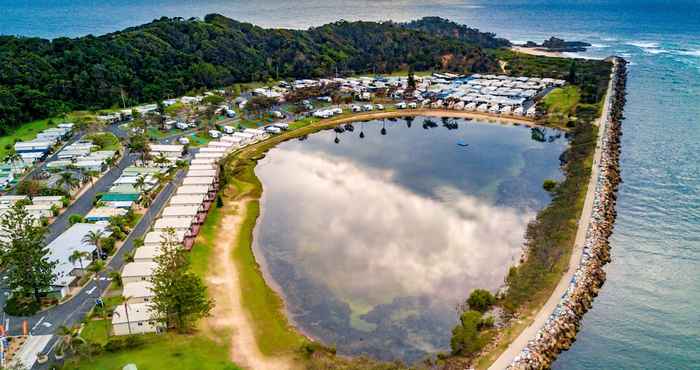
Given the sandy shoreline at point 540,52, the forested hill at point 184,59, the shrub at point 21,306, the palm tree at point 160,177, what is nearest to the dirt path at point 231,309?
the palm tree at point 160,177

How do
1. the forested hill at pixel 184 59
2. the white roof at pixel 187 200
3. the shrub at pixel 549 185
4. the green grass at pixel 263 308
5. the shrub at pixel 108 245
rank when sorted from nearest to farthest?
the green grass at pixel 263 308 < the shrub at pixel 108 245 < the white roof at pixel 187 200 < the shrub at pixel 549 185 < the forested hill at pixel 184 59

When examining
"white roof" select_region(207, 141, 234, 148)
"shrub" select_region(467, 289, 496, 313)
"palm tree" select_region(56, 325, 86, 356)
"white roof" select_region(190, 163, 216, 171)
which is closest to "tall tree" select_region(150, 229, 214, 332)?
"palm tree" select_region(56, 325, 86, 356)

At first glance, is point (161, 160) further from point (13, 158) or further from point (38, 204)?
point (13, 158)

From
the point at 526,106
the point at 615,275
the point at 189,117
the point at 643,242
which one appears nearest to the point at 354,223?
the point at 615,275

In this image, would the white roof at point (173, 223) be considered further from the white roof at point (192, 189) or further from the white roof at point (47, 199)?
the white roof at point (47, 199)

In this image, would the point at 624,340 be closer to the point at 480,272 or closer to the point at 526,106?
the point at 480,272

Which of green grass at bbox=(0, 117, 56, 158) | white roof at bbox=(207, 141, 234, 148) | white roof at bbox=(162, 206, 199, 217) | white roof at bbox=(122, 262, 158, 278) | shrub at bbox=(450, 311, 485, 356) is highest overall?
green grass at bbox=(0, 117, 56, 158)

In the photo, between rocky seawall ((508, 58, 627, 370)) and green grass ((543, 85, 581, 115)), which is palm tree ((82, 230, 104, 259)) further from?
green grass ((543, 85, 581, 115))
